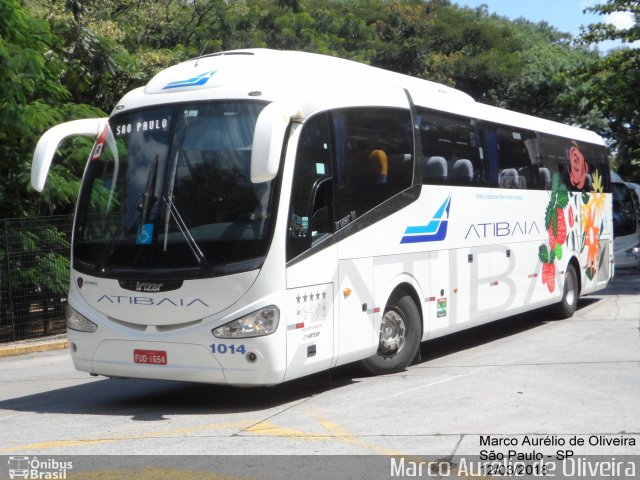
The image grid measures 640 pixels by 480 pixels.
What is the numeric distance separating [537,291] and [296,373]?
720cm

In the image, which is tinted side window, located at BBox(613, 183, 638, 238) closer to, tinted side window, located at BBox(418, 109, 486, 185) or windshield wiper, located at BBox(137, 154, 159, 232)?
tinted side window, located at BBox(418, 109, 486, 185)

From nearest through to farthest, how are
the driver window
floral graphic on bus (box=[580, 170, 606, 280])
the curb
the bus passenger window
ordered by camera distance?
the driver window → the bus passenger window → the curb → floral graphic on bus (box=[580, 170, 606, 280])

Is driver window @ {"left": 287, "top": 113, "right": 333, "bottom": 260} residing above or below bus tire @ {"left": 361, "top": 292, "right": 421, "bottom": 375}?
above

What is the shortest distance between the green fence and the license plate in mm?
8713

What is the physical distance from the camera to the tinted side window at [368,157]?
31.8ft

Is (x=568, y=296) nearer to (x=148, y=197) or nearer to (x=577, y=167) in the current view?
(x=577, y=167)

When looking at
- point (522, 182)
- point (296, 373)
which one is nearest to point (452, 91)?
point (522, 182)

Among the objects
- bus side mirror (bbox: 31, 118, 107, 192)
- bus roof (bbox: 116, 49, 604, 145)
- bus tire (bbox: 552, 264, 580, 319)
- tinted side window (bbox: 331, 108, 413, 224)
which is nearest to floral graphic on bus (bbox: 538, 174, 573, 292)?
bus tire (bbox: 552, 264, 580, 319)

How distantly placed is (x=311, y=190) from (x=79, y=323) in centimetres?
276

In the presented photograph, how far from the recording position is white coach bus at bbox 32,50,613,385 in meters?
8.56

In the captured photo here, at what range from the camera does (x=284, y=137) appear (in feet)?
28.8

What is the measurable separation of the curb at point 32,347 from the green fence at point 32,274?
494 millimetres

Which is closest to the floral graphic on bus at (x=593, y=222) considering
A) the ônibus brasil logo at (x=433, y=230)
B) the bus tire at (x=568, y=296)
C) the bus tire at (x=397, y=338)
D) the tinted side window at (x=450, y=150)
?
the bus tire at (x=568, y=296)

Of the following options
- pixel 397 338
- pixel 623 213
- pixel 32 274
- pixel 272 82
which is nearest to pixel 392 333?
pixel 397 338
